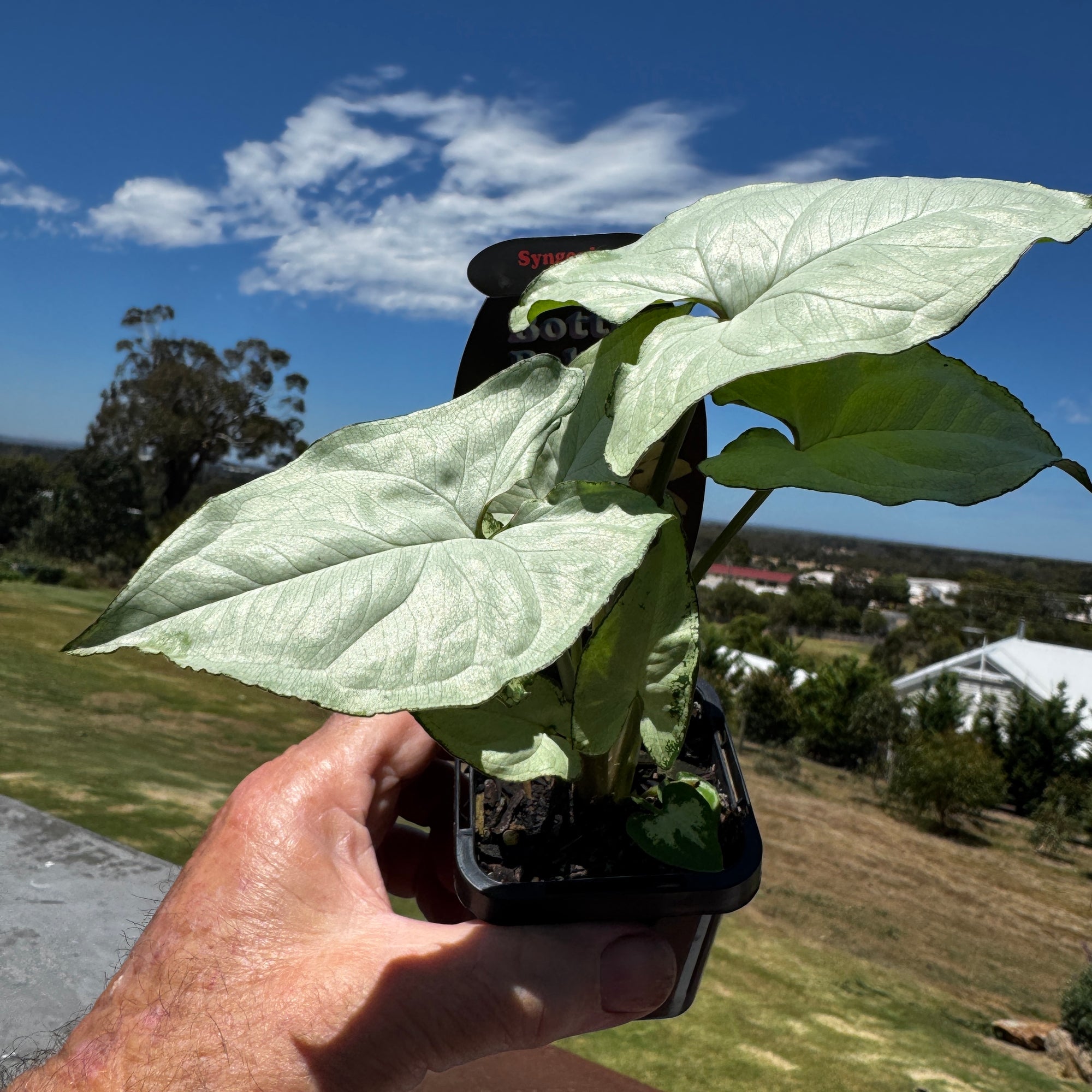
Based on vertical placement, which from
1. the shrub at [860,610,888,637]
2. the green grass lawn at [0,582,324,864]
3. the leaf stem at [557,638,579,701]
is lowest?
the green grass lawn at [0,582,324,864]

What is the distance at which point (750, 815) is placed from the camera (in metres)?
0.42

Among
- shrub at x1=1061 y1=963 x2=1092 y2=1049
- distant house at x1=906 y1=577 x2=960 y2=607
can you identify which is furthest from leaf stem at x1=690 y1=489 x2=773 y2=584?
distant house at x1=906 y1=577 x2=960 y2=607

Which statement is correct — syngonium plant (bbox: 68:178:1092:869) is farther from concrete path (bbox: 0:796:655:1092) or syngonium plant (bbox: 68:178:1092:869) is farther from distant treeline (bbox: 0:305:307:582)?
distant treeline (bbox: 0:305:307:582)

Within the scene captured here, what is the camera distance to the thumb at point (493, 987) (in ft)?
1.31

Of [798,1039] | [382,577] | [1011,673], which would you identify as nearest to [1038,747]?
[1011,673]

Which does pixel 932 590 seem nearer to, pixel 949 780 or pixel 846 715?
pixel 846 715

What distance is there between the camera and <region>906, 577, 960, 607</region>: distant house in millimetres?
25219

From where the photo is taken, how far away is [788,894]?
8195 mm

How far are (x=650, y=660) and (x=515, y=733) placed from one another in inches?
2.6

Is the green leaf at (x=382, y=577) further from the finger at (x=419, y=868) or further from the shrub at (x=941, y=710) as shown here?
the shrub at (x=941, y=710)

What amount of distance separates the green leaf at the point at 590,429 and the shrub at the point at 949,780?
12.4 metres

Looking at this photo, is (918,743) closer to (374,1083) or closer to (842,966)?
(842,966)

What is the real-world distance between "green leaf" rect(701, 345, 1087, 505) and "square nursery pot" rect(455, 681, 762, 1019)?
172 millimetres

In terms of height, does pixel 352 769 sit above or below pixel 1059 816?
above
